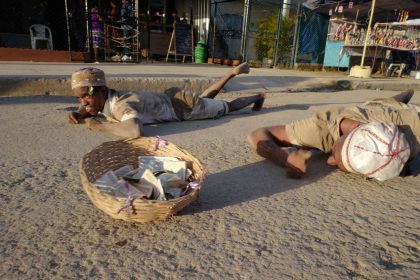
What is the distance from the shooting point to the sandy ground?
1.28m

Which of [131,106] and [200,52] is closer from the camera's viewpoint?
[131,106]

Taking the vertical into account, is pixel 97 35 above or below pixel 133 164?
above

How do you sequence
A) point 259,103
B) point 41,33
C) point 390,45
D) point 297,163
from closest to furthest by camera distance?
point 297,163 → point 259,103 → point 41,33 → point 390,45

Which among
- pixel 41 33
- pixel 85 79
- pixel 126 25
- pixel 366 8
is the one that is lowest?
pixel 85 79

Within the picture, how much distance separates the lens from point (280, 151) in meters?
2.27

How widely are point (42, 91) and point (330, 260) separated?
4.43 meters

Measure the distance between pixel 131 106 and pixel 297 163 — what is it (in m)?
1.61

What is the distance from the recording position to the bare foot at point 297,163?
6.86 ft

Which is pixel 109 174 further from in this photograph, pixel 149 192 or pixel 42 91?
pixel 42 91

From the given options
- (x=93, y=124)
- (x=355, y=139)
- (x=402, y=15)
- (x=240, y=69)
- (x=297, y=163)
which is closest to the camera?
(x=355, y=139)

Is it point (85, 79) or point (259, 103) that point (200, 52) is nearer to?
point (259, 103)

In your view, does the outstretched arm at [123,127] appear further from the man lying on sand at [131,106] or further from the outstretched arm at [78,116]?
the outstretched arm at [78,116]

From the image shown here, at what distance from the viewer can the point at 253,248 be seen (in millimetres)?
1410

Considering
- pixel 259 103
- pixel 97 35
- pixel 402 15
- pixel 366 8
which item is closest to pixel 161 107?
pixel 259 103
